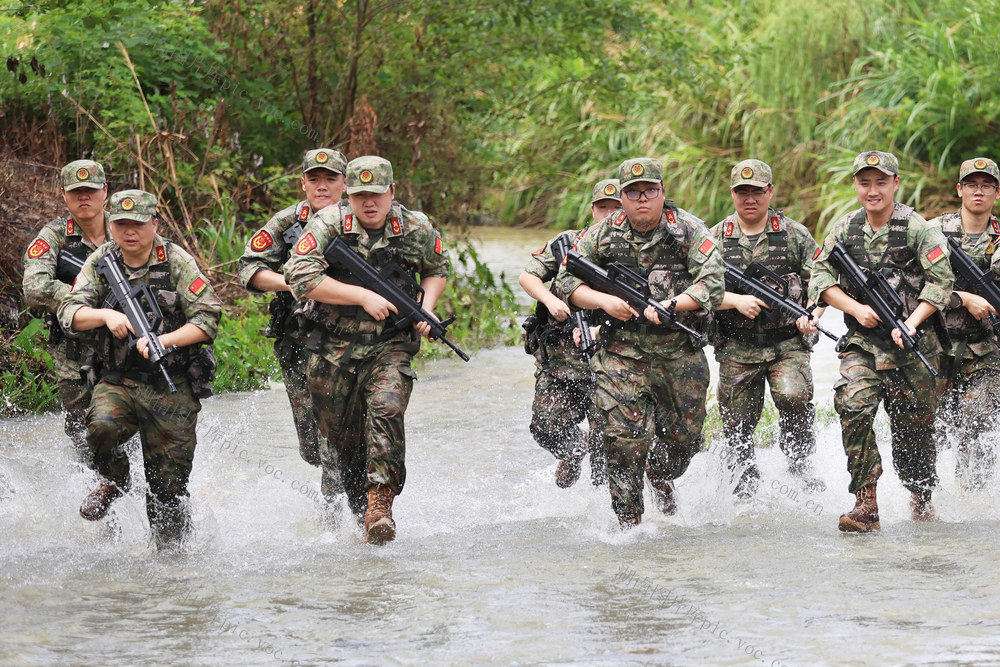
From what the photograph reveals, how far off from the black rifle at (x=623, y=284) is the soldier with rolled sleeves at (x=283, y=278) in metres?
1.50

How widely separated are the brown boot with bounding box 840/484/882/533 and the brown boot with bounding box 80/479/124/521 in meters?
3.73

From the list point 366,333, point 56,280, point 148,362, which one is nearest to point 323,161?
point 366,333

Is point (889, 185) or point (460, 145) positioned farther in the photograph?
point (460, 145)

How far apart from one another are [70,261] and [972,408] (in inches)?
200

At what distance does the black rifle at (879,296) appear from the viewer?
22.8 ft

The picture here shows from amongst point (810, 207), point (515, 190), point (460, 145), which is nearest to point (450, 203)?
point (460, 145)

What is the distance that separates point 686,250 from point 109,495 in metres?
3.25

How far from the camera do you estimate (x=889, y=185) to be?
718 centimetres

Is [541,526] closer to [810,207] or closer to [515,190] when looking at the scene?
[810,207]

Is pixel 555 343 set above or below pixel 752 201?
below

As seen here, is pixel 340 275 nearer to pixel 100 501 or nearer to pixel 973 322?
pixel 100 501

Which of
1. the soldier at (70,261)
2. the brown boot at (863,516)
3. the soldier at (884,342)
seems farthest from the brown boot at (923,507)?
the soldier at (70,261)

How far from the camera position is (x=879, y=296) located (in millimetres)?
7047

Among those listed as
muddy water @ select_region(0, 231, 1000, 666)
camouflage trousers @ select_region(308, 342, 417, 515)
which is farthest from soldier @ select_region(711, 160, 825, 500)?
camouflage trousers @ select_region(308, 342, 417, 515)
